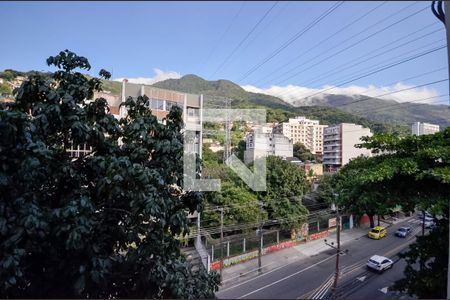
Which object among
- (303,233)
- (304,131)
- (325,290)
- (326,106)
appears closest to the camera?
(325,290)

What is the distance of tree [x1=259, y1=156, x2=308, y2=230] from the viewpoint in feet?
29.3

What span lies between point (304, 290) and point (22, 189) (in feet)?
13.9

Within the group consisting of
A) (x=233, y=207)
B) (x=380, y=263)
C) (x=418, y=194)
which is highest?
(x=418, y=194)

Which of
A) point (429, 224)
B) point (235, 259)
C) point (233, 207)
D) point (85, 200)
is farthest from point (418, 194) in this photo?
point (235, 259)

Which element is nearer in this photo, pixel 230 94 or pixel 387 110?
pixel 387 110

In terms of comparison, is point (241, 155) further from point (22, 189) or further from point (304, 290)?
point (22, 189)

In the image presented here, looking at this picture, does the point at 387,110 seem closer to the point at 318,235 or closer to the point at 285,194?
the point at 285,194

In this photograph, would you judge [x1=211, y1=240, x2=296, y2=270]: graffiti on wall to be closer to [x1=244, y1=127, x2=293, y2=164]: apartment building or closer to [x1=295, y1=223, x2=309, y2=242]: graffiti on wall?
[x1=295, y1=223, x2=309, y2=242]: graffiti on wall

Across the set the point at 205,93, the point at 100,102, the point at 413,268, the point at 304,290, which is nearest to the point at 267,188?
the point at 205,93

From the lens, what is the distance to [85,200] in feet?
4.45

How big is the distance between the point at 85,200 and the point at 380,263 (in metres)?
3.99

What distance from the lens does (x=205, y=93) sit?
9.12m

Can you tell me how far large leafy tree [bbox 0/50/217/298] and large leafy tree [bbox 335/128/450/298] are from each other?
4.30ft

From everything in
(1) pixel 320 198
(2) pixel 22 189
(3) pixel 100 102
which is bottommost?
(1) pixel 320 198
